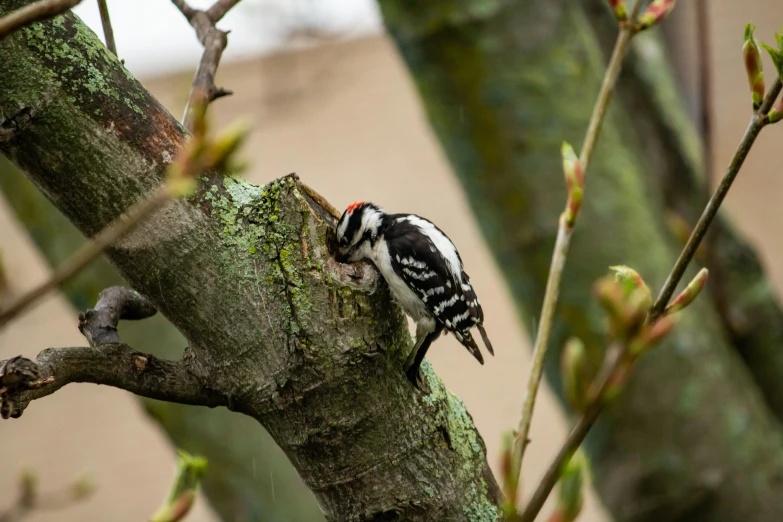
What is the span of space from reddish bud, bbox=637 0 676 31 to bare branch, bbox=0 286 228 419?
906mm

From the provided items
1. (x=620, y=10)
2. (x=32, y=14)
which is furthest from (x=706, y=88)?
(x=32, y=14)

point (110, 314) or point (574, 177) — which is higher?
point (110, 314)

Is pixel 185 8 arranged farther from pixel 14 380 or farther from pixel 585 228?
pixel 585 228

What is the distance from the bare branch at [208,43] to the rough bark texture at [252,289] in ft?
1.31

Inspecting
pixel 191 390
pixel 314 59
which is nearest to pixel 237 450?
pixel 191 390

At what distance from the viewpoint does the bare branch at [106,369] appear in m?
1.03

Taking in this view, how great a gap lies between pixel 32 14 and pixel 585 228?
2379 millimetres

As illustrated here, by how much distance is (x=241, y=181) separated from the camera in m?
1.33

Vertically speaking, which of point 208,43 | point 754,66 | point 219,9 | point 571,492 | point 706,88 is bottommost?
point 571,492

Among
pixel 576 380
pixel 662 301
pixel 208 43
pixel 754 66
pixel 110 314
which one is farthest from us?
pixel 208 43

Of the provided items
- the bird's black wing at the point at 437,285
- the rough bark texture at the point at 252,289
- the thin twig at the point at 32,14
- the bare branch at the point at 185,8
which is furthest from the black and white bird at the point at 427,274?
the thin twig at the point at 32,14

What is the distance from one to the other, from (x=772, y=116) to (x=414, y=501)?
2.56 ft

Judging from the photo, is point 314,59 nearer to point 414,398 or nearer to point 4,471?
point 4,471

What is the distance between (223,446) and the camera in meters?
2.57
